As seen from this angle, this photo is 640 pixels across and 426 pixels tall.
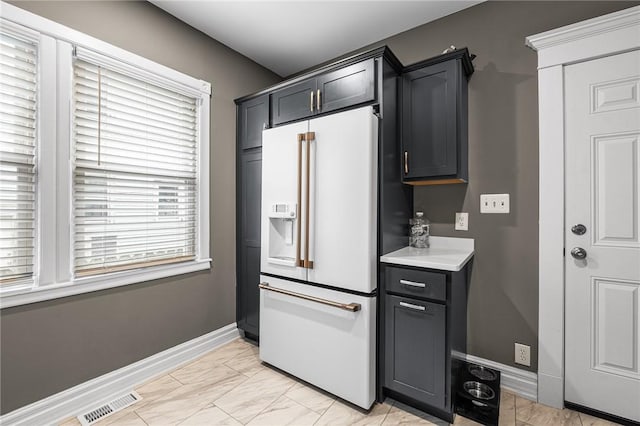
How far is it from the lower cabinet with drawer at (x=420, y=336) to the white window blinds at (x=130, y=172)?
172cm

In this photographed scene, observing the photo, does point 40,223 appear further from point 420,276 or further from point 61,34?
point 420,276

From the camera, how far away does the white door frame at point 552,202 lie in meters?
1.84

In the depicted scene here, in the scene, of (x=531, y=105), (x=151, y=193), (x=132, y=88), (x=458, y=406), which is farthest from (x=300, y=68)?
(x=458, y=406)

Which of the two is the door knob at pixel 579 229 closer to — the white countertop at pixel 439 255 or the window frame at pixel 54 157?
the white countertop at pixel 439 255

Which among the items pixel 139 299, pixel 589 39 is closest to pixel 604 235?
pixel 589 39

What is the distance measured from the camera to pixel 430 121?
6.71ft

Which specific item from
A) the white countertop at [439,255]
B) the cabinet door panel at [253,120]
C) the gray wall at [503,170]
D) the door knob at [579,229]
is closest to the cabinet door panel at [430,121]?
the gray wall at [503,170]

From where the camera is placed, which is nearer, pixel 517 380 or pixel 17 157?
pixel 17 157

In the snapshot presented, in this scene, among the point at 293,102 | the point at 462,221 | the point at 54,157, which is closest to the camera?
the point at 54,157

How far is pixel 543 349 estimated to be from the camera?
1.89 m

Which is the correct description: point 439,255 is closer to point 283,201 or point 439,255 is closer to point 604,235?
point 604,235

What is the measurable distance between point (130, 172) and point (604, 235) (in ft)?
10.2

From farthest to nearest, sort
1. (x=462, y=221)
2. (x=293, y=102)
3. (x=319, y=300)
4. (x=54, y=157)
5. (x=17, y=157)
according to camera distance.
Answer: (x=293, y=102)
(x=462, y=221)
(x=319, y=300)
(x=54, y=157)
(x=17, y=157)

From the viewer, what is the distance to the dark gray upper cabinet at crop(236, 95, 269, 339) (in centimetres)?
267
